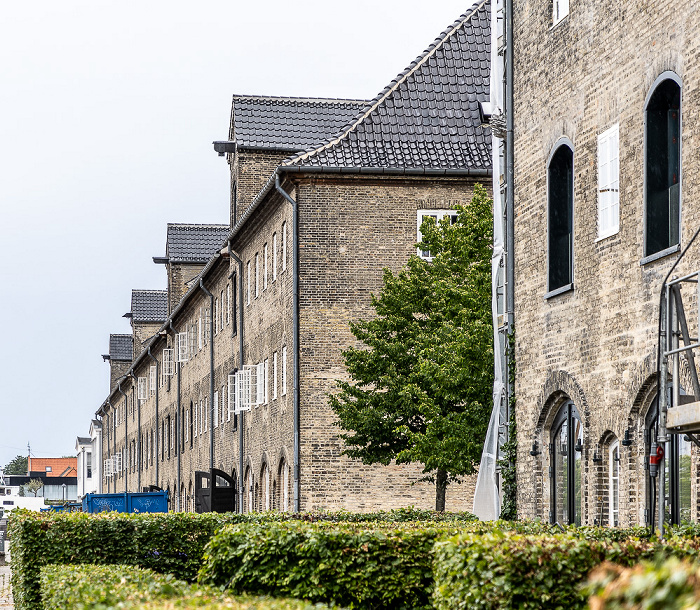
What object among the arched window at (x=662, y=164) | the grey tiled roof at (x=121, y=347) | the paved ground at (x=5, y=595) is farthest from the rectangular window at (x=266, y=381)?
the grey tiled roof at (x=121, y=347)

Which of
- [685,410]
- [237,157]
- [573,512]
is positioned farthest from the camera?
[237,157]

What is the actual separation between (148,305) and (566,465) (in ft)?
207

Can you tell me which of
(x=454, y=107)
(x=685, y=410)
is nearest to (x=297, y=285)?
(x=454, y=107)

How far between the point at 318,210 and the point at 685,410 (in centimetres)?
2081

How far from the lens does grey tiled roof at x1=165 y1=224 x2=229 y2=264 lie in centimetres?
6084

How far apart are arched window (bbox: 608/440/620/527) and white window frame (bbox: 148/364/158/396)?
51.6 m

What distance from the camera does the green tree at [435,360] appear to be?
24.4 meters

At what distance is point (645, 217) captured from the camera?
50.1 ft

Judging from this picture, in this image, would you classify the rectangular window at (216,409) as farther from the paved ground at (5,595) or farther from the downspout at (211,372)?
the paved ground at (5,595)

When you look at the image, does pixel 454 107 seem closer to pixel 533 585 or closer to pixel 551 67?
pixel 551 67

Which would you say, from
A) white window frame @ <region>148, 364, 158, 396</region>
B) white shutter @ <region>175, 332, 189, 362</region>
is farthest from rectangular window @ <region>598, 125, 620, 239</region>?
white window frame @ <region>148, 364, 158, 396</region>

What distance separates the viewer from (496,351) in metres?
21.6

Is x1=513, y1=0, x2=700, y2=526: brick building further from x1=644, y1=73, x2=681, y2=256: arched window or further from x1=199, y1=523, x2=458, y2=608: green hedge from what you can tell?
x1=199, y1=523, x2=458, y2=608: green hedge

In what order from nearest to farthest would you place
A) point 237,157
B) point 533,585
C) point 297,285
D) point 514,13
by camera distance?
point 533,585 < point 514,13 < point 297,285 < point 237,157
